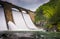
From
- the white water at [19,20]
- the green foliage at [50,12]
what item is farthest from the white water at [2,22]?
the green foliage at [50,12]

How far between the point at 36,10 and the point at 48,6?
548 millimetres

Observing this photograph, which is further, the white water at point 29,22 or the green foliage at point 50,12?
the white water at point 29,22

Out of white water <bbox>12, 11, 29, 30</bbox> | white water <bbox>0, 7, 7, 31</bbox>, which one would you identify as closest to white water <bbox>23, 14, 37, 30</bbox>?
white water <bbox>12, 11, 29, 30</bbox>

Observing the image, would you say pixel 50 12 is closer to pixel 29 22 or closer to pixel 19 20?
pixel 29 22

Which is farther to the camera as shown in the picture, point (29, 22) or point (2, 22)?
point (29, 22)

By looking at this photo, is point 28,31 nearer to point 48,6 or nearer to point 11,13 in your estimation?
point 11,13

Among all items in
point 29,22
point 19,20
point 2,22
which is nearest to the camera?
point 2,22

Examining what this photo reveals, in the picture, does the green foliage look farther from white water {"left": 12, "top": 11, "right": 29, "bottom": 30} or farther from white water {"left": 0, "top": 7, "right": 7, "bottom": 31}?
white water {"left": 0, "top": 7, "right": 7, "bottom": 31}

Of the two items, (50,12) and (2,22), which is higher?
(50,12)

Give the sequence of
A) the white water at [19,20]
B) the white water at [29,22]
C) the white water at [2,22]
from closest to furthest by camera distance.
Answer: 1. the white water at [2,22]
2. the white water at [19,20]
3. the white water at [29,22]

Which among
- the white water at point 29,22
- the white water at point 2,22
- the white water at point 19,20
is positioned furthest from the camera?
the white water at point 29,22

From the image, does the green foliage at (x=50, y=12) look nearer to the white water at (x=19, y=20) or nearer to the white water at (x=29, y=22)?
the white water at (x=29, y=22)

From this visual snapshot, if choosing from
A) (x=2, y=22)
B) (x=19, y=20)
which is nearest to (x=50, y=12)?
(x=19, y=20)

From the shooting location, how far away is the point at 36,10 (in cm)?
718
